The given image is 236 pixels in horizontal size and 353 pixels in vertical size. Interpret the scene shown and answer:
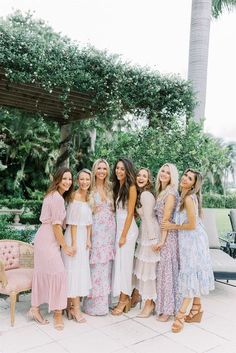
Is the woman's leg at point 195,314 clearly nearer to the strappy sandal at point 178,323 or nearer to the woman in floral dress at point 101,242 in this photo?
the strappy sandal at point 178,323

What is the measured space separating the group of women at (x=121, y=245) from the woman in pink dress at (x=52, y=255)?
0.01 meters

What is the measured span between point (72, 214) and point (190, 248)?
1364 millimetres

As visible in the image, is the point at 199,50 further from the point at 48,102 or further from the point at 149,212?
the point at 149,212

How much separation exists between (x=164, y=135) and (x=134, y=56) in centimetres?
157

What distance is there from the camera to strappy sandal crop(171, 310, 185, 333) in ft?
12.1

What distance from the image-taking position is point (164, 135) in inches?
262

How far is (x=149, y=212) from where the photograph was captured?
13.0 feet

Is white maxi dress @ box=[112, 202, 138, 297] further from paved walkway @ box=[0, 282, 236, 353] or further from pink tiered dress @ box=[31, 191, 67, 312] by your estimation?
pink tiered dress @ box=[31, 191, 67, 312]

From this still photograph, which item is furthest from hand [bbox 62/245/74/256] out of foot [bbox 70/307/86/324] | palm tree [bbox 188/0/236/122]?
palm tree [bbox 188/0/236/122]

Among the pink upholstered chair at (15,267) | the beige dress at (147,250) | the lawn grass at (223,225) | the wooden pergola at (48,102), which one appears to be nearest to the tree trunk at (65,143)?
the wooden pergola at (48,102)

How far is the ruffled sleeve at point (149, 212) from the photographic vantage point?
3.96 meters

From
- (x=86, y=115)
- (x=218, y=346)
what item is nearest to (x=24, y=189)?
(x=86, y=115)

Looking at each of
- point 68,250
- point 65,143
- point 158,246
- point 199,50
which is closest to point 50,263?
point 68,250

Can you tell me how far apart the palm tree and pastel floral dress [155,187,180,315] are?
344 cm
